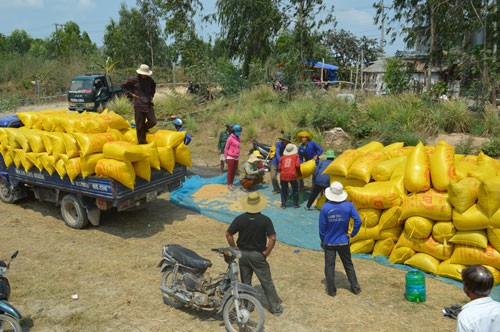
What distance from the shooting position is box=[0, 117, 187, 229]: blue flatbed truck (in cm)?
672

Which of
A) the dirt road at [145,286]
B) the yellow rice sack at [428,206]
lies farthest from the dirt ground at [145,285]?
the yellow rice sack at [428,206]

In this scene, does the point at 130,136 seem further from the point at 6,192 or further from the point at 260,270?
the point at 260,270

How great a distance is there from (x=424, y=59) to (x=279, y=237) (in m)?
11.7

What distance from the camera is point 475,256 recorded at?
5281 millimetres

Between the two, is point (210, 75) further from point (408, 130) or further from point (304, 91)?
point (408, 130)

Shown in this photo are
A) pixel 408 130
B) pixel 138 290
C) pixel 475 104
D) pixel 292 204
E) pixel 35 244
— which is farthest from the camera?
pixel 475 104

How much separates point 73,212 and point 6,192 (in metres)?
2.15

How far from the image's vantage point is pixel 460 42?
46.4ft

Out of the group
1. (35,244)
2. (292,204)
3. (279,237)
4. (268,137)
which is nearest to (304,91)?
(268,137)

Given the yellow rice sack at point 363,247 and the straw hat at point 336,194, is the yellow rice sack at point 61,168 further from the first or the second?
the yellow rice sack at point 363,247

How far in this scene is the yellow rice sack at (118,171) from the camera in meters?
6.48

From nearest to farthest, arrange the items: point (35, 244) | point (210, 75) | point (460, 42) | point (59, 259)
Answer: point (59, 259), point (35, 244), point (460, 42), point (210, 75)

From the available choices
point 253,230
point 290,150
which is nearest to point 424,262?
point 253,230

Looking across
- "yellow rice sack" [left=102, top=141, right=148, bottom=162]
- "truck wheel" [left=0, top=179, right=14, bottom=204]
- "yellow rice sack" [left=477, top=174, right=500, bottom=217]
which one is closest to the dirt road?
"truck wheel" [left=0, top=179, right=14, bottom=204]
